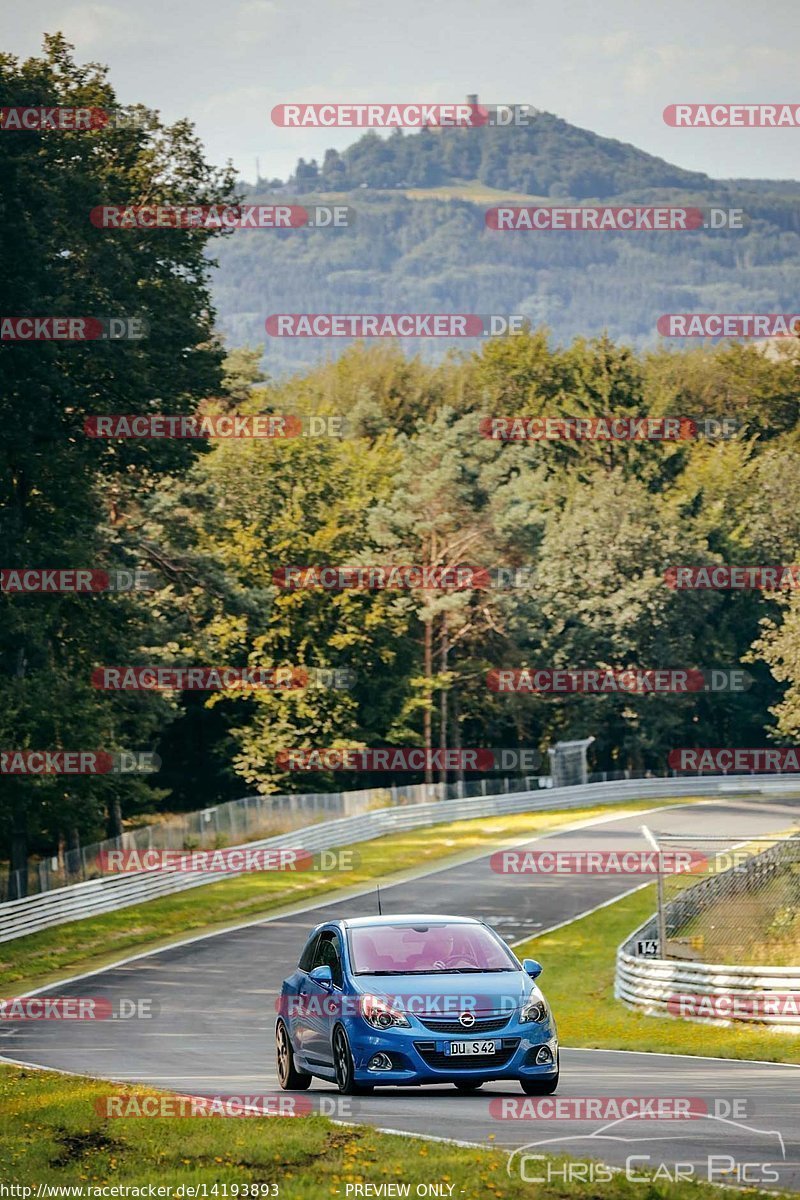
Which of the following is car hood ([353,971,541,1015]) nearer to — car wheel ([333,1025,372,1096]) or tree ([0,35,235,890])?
car wheel ([333,1025,372,1096])

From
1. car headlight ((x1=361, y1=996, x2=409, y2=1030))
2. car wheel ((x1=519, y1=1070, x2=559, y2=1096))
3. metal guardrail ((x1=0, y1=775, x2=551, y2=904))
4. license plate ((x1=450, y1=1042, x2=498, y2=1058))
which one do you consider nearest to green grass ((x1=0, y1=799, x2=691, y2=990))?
metal guardrail ((x1=0, y1=775, x2=551, y2=904))

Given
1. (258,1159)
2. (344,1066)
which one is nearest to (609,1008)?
(344,1066)

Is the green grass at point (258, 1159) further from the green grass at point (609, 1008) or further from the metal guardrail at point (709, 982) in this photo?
the metal guardrail at point (709, 982)

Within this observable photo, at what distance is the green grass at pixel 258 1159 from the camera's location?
9.93 meters

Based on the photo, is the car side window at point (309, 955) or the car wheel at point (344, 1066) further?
the car side window at point (309, 955)

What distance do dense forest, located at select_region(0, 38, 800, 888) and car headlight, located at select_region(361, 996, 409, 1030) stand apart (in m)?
25.6

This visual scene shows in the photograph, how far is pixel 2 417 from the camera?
1601 inches

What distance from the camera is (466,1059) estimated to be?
537 inches

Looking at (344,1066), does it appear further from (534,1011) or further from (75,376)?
(75,376)

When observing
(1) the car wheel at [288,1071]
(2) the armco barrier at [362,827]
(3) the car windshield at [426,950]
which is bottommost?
(2) the armco barrier at [362,827]

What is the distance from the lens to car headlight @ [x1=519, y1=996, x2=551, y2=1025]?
544 inches

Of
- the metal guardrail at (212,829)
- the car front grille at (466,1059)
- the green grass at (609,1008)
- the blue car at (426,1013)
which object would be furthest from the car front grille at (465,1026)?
the metal guardrail at (212,829)

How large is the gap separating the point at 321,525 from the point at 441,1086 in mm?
59933

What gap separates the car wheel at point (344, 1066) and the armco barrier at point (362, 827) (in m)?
24.5
